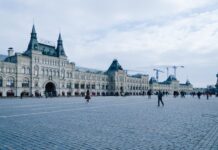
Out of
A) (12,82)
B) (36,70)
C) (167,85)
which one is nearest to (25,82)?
(12,82)

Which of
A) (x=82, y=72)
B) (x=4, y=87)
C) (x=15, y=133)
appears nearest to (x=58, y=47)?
(x=82, y=72)

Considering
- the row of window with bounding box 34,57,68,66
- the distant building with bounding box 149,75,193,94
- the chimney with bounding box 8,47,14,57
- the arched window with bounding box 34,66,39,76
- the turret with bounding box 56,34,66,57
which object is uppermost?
the turret with bounding box 56,34,66,57

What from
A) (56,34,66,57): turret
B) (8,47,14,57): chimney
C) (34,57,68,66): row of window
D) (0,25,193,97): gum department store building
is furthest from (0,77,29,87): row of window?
(56,34,66,57): turret

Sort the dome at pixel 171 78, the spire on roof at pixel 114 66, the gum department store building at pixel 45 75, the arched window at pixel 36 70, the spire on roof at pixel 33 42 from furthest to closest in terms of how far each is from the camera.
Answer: the dome at pixel 171 78
the spire on roof at pixel 114 66
the spire on roof at pixel 33 42
the arched window at pixel 36 70
the gum department store building at pixel 45 75

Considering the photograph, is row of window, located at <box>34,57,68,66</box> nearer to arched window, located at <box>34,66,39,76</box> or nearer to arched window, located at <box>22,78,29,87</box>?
arched window, located at <box>34,66,39,76</box>

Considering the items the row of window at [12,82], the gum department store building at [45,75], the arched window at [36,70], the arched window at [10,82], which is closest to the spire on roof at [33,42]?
the gum department store building at [45,75]

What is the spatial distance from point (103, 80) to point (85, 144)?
111327 millimetres

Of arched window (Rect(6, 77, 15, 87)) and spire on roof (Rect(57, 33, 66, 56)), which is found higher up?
spire on roof (Rect(57, 33, 66, 56))

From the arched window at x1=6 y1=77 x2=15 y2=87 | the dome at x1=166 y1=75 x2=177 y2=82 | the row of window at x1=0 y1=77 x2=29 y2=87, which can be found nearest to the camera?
the row of window at x1=0 y1=77 x2=29 y2=87

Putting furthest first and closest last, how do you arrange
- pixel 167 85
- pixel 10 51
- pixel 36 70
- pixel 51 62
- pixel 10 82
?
pixel 167 85 < pixel 51 62 < pixel 36 70 < pixel 10 51 < pixel 10 82

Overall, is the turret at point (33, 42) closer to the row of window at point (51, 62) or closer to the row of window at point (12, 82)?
the row of window at point (51, 62)

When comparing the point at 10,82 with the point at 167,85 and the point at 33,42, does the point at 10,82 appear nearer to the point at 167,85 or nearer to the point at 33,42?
the point at 33,42

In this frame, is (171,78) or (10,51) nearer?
(10,51)

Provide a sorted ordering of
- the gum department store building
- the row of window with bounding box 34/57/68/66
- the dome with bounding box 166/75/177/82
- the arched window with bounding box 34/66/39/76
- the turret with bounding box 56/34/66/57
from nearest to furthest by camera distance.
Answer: the gum department store building, the arched window with bounding box 34/66/39/76, the row of window with bounding box 34/57/68/66, the turret with bounding box 56/34/66/57, the dome with bounding box 166/75/177/82
